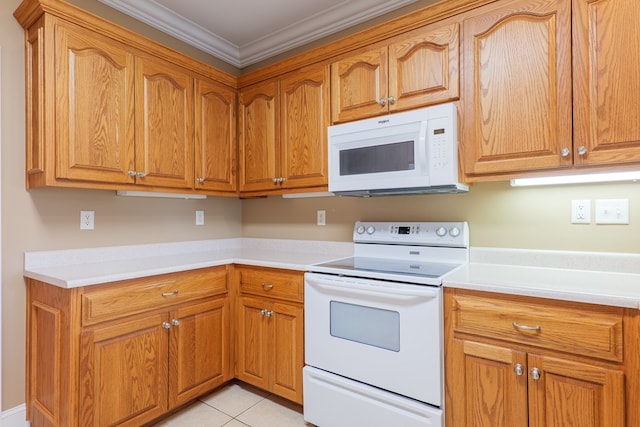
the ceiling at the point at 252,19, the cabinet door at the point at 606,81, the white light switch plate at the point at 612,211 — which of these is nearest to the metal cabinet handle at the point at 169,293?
the ceiling at the point at 252,19

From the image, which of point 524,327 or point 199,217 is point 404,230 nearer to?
point 524,327

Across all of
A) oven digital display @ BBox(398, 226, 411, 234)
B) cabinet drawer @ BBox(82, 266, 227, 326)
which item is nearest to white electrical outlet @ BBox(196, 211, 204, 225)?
cabinet drawer @ BBox(82, 266, 227, 326)

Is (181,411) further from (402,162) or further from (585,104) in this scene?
(585,104)

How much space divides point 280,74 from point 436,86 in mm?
1099

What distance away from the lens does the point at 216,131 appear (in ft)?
8.01

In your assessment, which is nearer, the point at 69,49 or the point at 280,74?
the point at 69,49

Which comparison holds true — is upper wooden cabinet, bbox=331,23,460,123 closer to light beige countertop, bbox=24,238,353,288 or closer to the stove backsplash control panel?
the stove backsplash control panel

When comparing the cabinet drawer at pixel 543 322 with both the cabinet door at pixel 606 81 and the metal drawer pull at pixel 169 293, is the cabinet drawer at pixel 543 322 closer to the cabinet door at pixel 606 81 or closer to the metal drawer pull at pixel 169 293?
the cabinet door at pixel 606 81

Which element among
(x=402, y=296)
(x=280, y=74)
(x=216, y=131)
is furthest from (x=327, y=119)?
(x=402, y=296)

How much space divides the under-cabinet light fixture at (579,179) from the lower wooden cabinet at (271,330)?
50.1 inches

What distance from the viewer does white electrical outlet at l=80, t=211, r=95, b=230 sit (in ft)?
6.49

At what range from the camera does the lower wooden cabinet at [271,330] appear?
1926 mm

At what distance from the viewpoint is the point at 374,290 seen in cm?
159

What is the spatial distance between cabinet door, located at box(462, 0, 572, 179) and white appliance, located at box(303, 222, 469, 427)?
0.50m
